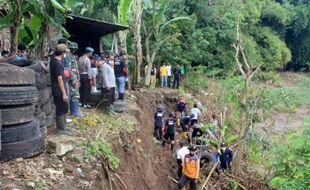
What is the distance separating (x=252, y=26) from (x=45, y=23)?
2772cm

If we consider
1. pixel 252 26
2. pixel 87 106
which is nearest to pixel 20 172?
pixel 87 106

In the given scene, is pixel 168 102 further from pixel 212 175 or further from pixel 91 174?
pixel 91 174

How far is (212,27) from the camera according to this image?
27.0 meters

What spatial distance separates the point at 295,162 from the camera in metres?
11.4

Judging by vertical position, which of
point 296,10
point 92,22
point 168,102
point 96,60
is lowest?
point 168,102

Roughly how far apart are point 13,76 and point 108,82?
5.02 metres

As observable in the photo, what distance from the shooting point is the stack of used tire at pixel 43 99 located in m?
6.93

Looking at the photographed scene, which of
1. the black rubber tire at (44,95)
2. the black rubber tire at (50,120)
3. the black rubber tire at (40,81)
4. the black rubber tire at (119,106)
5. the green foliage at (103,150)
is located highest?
the black rubber tire at (40,81)

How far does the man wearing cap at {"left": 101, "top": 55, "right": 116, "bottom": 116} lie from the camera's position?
10.8 m

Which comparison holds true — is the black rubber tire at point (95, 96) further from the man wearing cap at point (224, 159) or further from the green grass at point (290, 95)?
the green grass at point (290, 95)

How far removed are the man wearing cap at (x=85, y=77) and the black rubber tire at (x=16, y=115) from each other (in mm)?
4084

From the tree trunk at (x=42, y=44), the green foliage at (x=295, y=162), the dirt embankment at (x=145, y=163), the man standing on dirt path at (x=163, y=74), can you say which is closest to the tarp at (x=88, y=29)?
the dirt embankment at (x=145, y=163)

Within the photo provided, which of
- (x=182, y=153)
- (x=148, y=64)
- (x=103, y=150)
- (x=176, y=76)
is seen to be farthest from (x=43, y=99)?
(x=176, y=76)

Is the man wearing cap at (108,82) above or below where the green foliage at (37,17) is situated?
below
